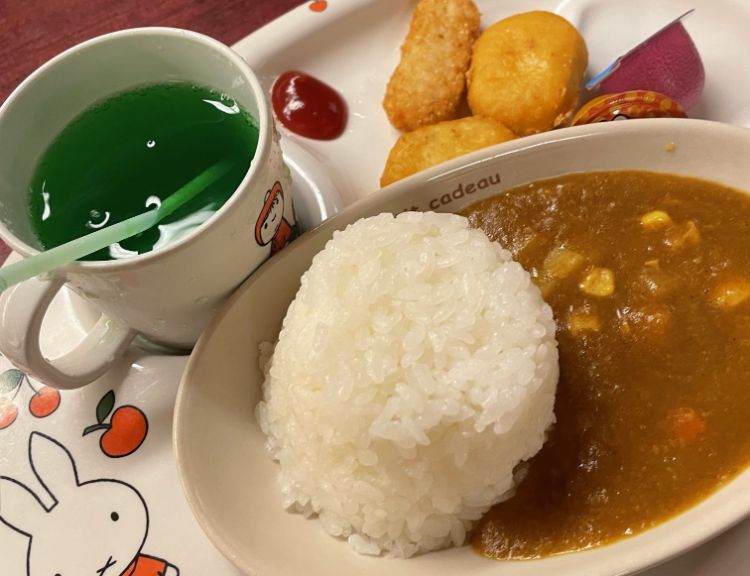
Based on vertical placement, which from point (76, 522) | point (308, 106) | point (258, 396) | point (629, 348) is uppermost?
point (308, 106)

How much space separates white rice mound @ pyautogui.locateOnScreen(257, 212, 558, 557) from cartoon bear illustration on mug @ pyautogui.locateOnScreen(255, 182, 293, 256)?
0.32 feet

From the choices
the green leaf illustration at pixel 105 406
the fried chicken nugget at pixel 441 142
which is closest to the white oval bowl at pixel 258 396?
the fried chicken nugget at pixel 441 142

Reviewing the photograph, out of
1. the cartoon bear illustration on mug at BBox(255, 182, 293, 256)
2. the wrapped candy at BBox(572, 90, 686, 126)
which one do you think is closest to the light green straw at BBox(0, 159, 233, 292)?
the cartoon bear illustration on mug at BBox(255, 182, 293, 256)

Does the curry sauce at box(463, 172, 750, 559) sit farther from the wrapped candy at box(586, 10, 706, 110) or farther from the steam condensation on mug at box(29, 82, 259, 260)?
the steam condensation on mug at box(29, 82, 259, 260)

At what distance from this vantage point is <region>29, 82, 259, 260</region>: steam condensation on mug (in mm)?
1320

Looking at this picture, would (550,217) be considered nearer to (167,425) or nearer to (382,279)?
(382,279)

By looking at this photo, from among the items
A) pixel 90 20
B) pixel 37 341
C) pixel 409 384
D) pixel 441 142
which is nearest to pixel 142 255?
pixel 37 341

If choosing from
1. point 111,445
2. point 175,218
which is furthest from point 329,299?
point 111,445

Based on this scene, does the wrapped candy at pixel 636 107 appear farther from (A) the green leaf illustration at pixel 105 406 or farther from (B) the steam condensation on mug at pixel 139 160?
(A) the green leaf illustration at pixel 105 406

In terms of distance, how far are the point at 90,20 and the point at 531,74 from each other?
1.47 metres

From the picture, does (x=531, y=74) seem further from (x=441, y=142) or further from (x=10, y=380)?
(x=10, y=380)

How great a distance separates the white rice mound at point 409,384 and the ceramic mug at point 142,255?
175 millimetres

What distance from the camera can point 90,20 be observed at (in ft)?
7.46

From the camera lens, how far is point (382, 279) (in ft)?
4.37
